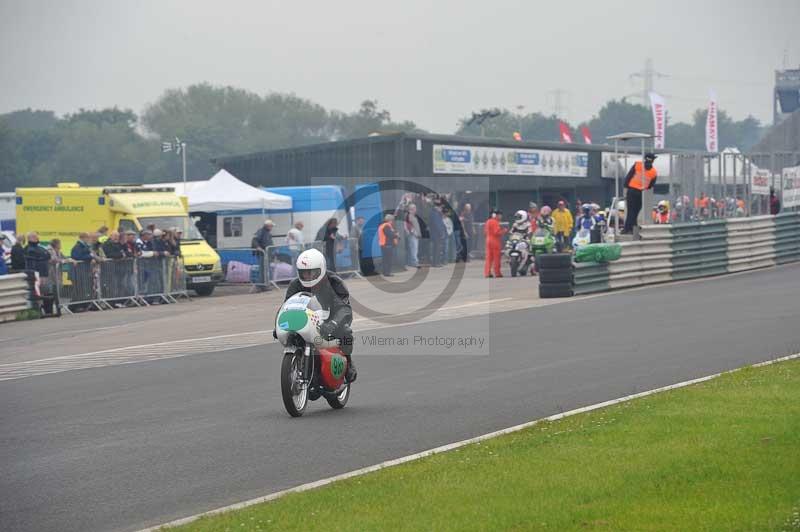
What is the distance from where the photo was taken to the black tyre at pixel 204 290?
27.9 m

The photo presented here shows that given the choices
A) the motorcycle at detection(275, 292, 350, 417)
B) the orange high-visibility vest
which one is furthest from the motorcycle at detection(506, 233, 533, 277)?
the motorcycle at detection(275, 292, 350, 417)

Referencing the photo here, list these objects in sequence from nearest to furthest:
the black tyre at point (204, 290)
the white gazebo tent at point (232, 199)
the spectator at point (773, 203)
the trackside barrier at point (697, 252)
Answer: the trackside barrier at point (697, 252) → the black tyre at point (204, 290) → the spectator at point (773, 203) → the white gazebo tent at point (232, 199)

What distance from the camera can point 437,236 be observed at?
33500 millimetres

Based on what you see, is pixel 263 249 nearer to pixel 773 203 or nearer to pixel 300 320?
pixel 773 203

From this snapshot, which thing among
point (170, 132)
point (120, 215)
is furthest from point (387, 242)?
point (170, 132)

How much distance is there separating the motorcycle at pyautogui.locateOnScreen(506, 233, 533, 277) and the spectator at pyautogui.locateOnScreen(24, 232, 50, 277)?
476 inches

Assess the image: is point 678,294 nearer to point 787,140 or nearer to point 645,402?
point 645,402

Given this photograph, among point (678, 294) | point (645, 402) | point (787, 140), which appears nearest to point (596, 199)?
point (787, 140)

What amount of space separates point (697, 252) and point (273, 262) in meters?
10.3

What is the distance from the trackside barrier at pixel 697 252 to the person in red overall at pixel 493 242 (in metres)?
4.54

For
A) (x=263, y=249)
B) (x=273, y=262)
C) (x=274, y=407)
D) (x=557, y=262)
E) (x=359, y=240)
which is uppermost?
(x=359, y=240)

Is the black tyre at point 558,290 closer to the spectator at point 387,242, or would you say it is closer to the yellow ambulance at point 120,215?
the spectator at point 387,242

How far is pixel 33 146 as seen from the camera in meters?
81.3

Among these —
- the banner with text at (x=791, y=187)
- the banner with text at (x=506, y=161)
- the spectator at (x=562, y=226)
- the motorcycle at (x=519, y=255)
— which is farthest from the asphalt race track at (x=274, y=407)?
the banner with text at (x=506, y=161)
